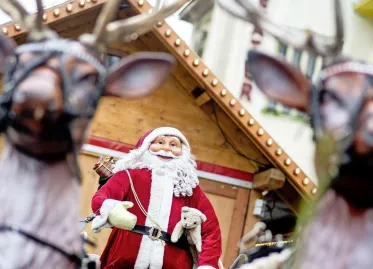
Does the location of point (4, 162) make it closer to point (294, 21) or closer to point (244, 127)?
point (244, 127)

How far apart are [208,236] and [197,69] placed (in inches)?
68.7

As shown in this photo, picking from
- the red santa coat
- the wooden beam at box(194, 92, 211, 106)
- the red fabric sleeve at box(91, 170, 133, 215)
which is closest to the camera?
the red fabric sleeve at box(91, 170, 133, 215)

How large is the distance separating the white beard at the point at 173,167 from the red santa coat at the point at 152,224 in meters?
0.03

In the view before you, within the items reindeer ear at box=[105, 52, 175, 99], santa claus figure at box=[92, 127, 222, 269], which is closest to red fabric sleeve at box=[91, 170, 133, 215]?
santa claus figure at box=[92, 127, 222, 269]

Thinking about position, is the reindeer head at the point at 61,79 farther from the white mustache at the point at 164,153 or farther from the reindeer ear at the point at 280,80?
the white mustache at the point at 164,153

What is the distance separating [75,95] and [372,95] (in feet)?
2.48

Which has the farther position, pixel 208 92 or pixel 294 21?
pixel 294 21

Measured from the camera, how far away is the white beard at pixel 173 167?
141 inches

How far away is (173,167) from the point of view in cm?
361

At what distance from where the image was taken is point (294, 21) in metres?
10.3

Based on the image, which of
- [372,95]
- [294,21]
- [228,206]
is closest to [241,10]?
[372,95]

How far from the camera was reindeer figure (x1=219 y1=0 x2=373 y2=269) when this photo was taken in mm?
1689

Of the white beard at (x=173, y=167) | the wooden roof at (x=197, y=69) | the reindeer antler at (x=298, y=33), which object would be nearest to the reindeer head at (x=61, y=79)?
the reindeer antler at (x=298, y=33)

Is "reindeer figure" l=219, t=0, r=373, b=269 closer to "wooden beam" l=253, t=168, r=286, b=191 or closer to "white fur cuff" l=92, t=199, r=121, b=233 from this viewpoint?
"white fur cuff" l=92, t=199, r=121, b=233
